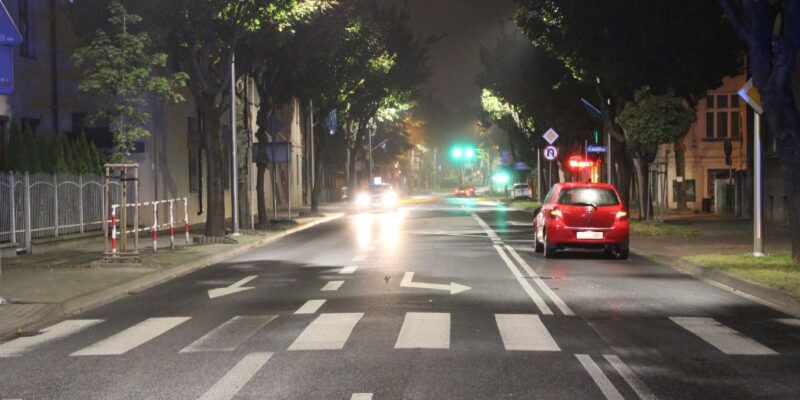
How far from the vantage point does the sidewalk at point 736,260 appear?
12289 mm

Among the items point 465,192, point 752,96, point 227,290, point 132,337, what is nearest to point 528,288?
point 227,290

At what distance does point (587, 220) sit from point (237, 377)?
12.2 m

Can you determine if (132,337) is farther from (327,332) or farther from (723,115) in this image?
(723,115)

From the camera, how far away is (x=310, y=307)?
1132 cm

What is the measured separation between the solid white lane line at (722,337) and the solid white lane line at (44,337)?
680cm

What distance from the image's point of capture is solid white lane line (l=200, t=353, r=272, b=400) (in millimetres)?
6484

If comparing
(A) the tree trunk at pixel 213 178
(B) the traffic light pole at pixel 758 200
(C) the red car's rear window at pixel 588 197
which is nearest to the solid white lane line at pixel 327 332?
(C) the red car's rear window at pixel 588 197

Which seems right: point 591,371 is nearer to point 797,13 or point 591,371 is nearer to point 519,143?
point 797,13

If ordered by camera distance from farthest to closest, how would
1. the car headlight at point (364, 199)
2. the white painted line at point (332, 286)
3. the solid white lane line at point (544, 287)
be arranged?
the car headlight at point (364, 199)
the white painted line at point (332, 286)
the solid white lane line at point (544, 287)

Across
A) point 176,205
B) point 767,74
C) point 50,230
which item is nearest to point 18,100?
point 50,230

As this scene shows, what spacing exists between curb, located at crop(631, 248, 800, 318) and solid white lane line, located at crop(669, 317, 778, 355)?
1.52 meters

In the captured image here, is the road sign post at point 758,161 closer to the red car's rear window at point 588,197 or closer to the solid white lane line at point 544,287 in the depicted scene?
the red car's rear window at point 588,197

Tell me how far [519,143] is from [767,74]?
168ft

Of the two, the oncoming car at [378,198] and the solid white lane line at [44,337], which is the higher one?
the oncoming car at [378,198]
